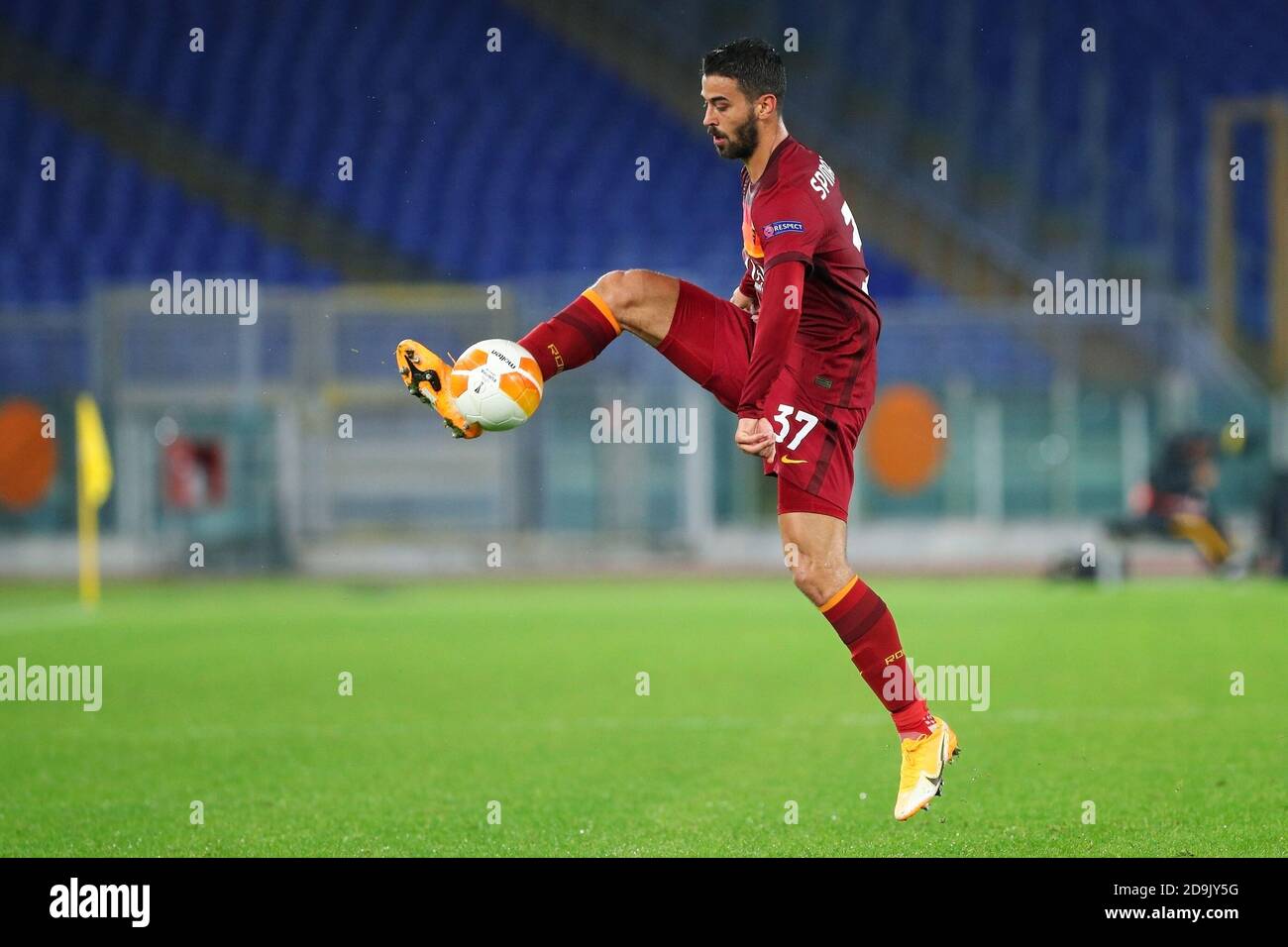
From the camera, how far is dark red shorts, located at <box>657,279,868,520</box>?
501 centimetres

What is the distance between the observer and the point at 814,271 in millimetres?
5133

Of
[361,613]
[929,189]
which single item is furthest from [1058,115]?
[361,613]

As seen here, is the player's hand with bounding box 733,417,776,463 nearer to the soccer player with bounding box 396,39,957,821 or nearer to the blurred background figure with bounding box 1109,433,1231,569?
the soccer player with bounding box 396,39,957,821

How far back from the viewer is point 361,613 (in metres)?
14.0

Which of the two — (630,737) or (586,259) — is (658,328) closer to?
(630,737)

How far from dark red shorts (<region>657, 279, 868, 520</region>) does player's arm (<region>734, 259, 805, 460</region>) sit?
86mm

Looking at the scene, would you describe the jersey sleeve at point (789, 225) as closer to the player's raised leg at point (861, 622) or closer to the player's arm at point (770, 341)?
the player's arm at point (770, 341)

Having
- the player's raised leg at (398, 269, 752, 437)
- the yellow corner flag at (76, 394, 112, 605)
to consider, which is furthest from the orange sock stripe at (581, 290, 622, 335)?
the yellow corner flag at (76, 394, 112, 605)

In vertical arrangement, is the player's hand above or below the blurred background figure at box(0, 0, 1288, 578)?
below

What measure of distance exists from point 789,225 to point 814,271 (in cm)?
33

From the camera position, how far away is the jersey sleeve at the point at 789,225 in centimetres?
481

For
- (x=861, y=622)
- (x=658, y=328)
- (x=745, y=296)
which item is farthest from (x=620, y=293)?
(x=861, y=622)

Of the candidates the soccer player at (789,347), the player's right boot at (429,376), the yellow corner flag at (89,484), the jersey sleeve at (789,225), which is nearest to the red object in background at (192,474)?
the yellow corner flag at (89,484)

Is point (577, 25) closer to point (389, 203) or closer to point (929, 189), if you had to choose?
point (389, 203)
